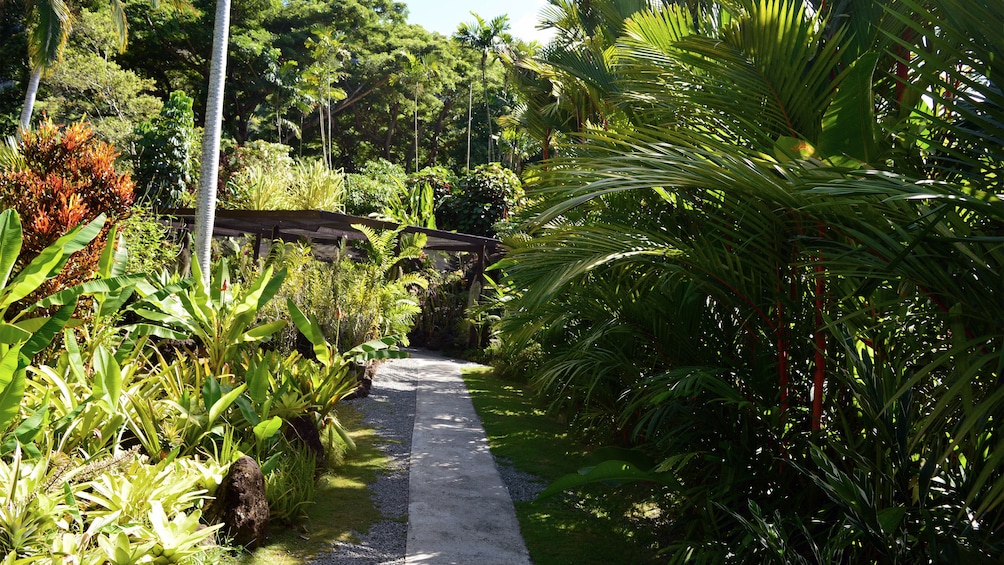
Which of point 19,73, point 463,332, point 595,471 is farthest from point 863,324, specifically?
point 19,73

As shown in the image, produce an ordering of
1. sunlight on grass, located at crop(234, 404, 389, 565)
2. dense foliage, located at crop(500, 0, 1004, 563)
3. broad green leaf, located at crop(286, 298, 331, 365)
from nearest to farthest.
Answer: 1. dense foliage, located at crop(500, 0, 1004, 563)
2. sunlight on grass, located at crop(234, 404, 389, 565)
3. broad green leaf, located at crop(286, 298, 331, 365)

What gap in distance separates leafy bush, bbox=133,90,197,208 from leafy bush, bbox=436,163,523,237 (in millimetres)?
7232

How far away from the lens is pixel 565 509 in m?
6.05

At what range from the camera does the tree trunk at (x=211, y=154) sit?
8695mm

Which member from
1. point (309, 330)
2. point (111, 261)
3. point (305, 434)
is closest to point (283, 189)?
point (309, 330)

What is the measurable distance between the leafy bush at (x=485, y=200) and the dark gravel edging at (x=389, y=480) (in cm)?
767

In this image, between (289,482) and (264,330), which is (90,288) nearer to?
(264,330)

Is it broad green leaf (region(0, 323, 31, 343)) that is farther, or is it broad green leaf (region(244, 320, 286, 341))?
broad green leaf (region(244, 320, 286, 341))

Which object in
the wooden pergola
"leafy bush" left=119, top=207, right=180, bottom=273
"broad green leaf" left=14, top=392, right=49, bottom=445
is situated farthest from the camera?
the wooden pergola

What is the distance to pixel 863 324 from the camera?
3.42 meters

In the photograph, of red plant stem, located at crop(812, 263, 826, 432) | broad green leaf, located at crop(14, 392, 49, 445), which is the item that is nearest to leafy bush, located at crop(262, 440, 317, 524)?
broad green leaf, located at crop(14, 392, 49, 445)

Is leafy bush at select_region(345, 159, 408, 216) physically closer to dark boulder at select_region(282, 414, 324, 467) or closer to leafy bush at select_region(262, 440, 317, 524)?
dark boulder at select_region(282, 414, 324, 467)

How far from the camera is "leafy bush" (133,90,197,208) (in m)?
13.4

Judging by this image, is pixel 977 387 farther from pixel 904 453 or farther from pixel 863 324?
Result: pixel 863 324
